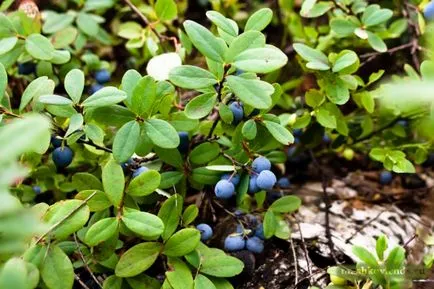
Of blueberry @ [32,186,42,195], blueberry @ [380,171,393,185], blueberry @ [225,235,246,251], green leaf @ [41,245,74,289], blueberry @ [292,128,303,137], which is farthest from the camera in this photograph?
blueberry @ [380,171,393,185]

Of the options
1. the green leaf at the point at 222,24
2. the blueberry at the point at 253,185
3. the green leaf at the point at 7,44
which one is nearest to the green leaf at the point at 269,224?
the blueberry at the point at 253,185

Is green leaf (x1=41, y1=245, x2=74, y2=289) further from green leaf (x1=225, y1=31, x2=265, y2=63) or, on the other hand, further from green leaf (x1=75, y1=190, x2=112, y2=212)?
green leaf (x1=225, y1=31, x2=265, y2=63)

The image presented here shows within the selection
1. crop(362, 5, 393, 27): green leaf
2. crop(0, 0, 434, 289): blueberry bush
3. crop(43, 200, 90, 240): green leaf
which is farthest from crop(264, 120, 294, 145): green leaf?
crop(362, 5, 393, 27): green leaf

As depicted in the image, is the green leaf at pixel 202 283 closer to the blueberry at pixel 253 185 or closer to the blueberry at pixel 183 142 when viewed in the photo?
the blueberry at pixel 253 185

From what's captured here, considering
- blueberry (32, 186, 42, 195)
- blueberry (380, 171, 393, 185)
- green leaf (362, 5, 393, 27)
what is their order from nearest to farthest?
blueberry (32, 186, 42, 195)
green leaf (362, 5, 393, 27)
blueberry (380, 171, 393, 185)

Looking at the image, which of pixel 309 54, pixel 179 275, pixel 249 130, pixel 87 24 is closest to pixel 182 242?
pixel 179 275

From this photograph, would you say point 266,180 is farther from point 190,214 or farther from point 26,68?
point 26,68
